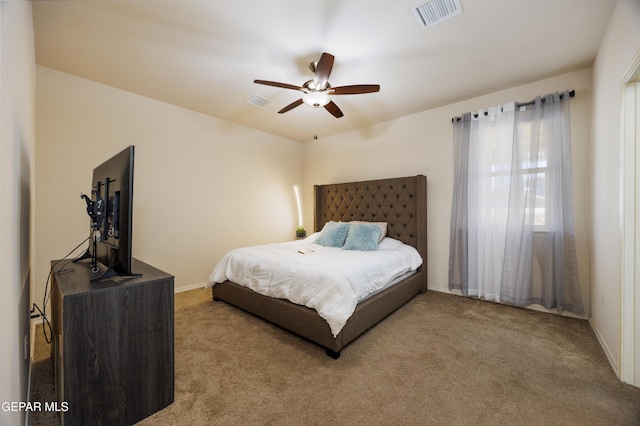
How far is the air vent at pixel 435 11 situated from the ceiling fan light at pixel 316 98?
937 mm

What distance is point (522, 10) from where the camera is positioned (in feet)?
6.21

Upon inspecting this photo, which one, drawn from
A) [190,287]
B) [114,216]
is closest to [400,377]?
[114,216]

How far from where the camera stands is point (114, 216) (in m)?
1.49

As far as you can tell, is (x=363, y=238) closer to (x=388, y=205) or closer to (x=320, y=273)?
(x=388, y=205)

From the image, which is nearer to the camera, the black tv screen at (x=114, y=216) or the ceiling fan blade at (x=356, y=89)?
the black tv screen at (x=114, y=216)

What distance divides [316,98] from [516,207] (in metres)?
2.62

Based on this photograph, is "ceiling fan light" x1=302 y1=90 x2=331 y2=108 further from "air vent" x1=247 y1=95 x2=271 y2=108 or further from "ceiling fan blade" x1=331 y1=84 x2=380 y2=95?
"air vent" x1=247 y1=95 x2=271 y2=108

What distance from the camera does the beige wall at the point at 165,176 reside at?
2.69 meters

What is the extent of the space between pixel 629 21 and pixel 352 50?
6.10 ft

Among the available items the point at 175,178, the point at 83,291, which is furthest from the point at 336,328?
the point at 175,178

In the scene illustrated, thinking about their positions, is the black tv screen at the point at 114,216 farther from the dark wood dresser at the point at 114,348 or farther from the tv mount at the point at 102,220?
the dark wood dresser at the point at 114,348

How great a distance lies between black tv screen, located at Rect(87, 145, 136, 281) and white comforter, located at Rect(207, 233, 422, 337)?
125 cm

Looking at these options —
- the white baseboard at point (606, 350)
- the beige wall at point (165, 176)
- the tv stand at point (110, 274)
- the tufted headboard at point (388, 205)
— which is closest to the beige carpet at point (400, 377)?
the white baseboard at point (606, 350)

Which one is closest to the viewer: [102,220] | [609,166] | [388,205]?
[102,220]
